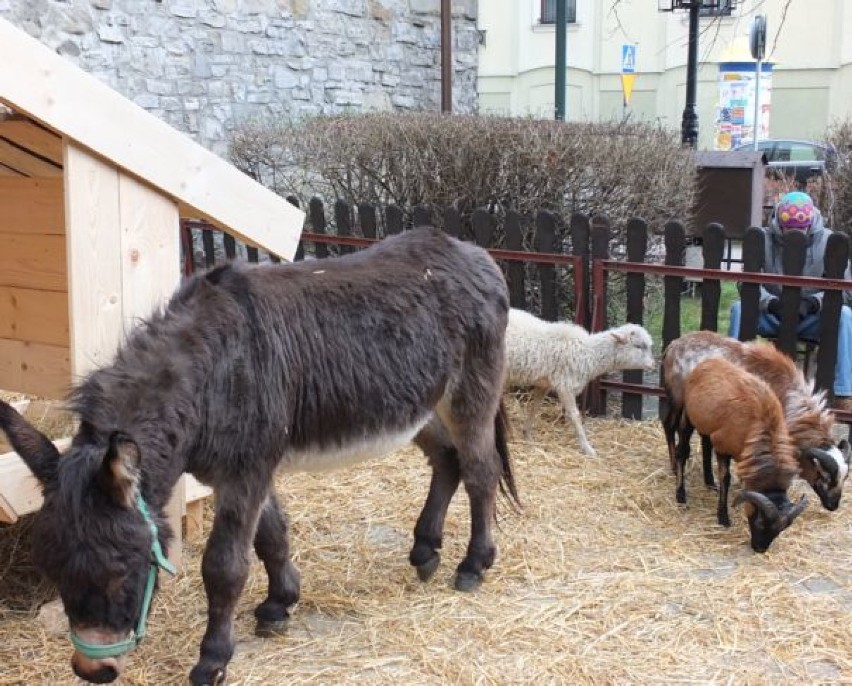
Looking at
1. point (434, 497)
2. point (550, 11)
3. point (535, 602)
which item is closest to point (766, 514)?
point (535, 602)

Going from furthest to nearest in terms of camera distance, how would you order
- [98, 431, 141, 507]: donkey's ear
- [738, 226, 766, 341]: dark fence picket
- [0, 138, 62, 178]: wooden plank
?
[738, 226, 766, 341]: dark fence picket
[0, 138, 62, 178]: wooden plank
[98, 431, 141, 507]: donkey's ear

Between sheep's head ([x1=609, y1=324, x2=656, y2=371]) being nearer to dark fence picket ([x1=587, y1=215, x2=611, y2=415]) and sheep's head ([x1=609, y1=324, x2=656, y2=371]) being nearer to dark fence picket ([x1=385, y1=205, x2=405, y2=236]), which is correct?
dark fence picket ([x1=587, y1=215, x2=611, y2=415])

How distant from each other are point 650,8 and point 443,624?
33903 millimetres

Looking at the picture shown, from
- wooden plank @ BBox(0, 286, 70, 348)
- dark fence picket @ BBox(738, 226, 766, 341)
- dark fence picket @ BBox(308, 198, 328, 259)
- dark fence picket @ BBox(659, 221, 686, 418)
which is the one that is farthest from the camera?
dark fence picket @ BBox(308, 198, 328, 259)

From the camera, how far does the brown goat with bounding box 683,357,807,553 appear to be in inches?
198

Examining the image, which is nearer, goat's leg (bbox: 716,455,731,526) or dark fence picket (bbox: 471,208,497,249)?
goat's leg (bbox: 716,455,731,526)

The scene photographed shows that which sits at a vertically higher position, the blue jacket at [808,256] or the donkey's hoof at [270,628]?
the blue jacket at [808,256]

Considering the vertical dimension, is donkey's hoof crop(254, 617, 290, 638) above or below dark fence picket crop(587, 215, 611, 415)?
below

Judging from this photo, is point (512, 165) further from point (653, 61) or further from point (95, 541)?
point (653, 61)

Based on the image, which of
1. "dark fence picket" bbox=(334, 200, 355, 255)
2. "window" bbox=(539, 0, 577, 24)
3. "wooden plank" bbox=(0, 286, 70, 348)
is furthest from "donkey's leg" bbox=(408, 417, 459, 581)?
"window" bbox=(539, 0, 577, 24)

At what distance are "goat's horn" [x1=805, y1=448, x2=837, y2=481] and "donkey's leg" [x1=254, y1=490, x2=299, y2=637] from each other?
2841 mm

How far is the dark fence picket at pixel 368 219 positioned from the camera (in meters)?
8.16

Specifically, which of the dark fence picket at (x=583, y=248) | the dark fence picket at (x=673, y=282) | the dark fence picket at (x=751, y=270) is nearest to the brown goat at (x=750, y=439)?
the dark fence picket at (x=751, y=270)

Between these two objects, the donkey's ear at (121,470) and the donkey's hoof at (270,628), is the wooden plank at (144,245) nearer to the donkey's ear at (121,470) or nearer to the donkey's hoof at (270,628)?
the donkey's hoof at (270,628)
